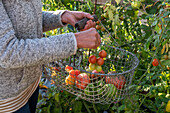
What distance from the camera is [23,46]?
63 centimetres

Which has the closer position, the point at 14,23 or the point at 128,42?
the point at 14,23

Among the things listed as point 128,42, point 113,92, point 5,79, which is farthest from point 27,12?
point 128,42

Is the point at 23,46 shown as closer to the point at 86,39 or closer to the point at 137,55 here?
the point at 86,39

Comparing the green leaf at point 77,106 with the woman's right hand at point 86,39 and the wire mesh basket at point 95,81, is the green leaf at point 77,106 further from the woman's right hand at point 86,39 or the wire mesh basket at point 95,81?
the woman's right hand at point 86,39

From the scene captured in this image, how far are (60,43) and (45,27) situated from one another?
449mm

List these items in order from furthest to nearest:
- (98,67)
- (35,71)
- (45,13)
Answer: (98,67) → (45,13) → (35,71)

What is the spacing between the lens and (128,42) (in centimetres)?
144

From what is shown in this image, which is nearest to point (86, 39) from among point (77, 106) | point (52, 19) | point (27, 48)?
point (27, 48)

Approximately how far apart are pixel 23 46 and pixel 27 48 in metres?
0.02

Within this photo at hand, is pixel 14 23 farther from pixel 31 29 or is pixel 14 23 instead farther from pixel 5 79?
pixel 5 79

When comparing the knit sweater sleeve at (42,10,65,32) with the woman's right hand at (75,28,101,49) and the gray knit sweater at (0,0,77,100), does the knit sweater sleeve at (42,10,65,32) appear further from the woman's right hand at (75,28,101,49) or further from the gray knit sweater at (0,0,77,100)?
the woman's right hand at (75,28,101,49)

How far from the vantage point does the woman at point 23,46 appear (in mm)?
625

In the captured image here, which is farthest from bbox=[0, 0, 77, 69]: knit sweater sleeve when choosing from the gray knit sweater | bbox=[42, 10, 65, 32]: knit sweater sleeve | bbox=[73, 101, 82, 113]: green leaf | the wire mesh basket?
bbox=[73, 101, 82, 113]: green leaf

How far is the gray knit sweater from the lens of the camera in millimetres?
622
